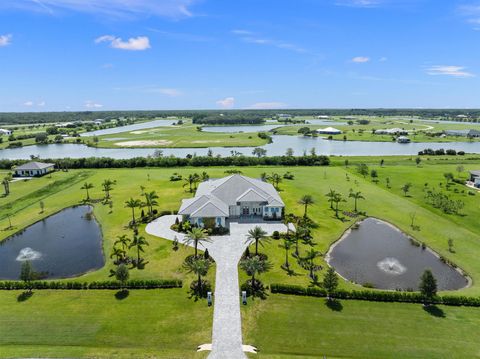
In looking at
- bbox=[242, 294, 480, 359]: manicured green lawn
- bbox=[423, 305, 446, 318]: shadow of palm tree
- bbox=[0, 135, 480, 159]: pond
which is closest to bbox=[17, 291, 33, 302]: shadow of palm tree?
bbox=[242, 294, 480, 359]: manicured green lawn

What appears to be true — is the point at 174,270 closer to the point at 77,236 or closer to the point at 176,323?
the point at 176,323

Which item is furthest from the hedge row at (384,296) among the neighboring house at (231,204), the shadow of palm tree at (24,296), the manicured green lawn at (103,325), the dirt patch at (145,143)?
the dirt patch at (145,143)

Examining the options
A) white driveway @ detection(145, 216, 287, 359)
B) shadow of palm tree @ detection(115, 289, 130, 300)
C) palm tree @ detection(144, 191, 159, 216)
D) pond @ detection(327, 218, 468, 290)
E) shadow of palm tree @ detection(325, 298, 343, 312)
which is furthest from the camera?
palm tree @ detection(144, 191, 159, 216)

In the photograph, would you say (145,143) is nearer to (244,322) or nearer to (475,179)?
(475,179)

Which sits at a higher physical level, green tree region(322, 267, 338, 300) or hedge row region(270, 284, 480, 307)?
green tree region(322, 267, 338, 300)

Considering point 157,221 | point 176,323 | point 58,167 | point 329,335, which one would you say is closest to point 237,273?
point 176,323

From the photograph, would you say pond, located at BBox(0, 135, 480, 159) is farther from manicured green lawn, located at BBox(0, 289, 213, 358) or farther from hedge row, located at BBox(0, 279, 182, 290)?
manicured green lawn, located at BBox(0, 289, 213, 358)

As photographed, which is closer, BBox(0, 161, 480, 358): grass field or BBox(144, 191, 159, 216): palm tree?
BBox(0, 161, 480, 358): grass field

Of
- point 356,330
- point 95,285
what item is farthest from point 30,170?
point 356,330
